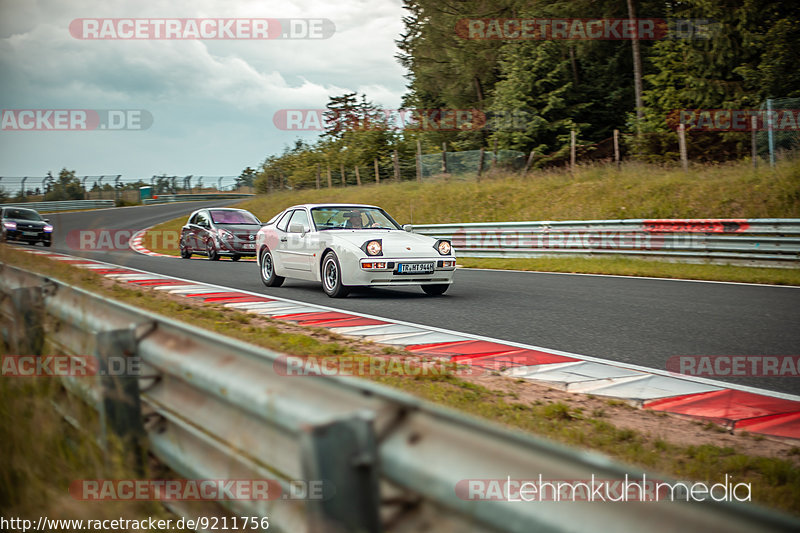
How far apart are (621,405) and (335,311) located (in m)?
5.01

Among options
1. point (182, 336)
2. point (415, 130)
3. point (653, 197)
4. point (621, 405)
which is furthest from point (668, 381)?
point (415, 130)

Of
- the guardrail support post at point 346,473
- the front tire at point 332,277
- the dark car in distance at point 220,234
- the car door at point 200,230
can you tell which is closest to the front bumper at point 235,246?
the dark car in distance at point 220,234

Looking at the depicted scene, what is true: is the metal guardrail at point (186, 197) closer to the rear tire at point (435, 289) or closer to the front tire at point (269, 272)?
the front tire at point (269, 272)

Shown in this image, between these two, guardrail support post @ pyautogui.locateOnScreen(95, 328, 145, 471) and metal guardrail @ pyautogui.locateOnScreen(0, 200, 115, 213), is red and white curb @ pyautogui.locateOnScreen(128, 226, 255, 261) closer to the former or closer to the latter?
guardrail support post @ pyautogui.locateOnScreen(95, 328, 145, 471)

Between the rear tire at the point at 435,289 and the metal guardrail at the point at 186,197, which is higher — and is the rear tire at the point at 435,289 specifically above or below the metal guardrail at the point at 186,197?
below

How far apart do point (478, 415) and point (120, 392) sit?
2332mm

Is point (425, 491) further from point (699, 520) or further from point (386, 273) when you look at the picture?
point (386, 273)

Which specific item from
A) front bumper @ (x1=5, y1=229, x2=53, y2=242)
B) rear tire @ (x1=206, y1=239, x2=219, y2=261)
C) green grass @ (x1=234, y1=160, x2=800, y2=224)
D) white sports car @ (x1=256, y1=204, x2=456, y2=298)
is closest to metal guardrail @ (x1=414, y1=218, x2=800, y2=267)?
green grass @ (x1=234, y1=160, x2=800, y2=224)

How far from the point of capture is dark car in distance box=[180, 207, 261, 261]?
790 inches

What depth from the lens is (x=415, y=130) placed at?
4172cm

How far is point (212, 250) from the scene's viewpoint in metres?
20.4

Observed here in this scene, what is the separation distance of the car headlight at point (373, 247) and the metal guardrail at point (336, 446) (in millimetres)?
6801

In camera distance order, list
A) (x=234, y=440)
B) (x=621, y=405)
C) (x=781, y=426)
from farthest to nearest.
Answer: (x=621, y=405) < (x=781, y=426) < (x=234, y=440)

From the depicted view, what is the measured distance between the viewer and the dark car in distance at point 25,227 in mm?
24612
